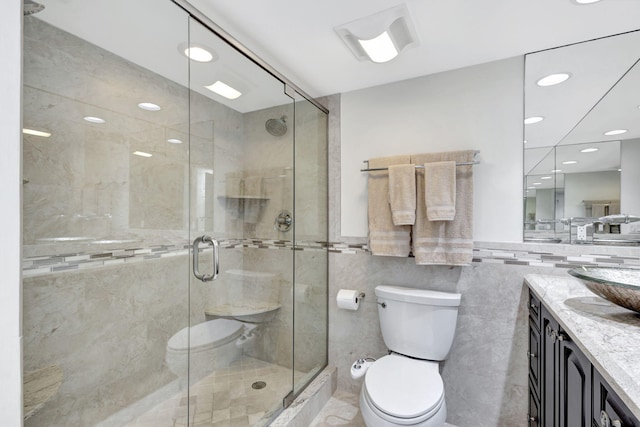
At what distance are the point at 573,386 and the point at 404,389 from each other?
66 cm

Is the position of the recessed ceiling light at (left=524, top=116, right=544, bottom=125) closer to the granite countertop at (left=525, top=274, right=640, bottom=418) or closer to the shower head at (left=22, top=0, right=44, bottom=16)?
the granite countertop at (left=525, top=274, right=640, bottom=418)

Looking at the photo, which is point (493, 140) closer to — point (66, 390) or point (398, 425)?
point (398, 425)

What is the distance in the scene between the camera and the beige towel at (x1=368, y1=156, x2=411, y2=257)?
191 centimetres

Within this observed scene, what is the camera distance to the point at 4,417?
0.64 metres

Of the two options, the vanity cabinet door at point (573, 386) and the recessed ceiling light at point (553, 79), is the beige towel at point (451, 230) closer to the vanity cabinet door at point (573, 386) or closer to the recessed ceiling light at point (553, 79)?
the recessed ceiling light at point (553, 79)

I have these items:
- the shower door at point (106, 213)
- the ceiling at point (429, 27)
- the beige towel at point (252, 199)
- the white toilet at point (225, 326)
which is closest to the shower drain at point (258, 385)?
the white toilet at point (225, 326)

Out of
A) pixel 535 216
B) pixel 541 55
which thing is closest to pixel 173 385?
pixel 535 216

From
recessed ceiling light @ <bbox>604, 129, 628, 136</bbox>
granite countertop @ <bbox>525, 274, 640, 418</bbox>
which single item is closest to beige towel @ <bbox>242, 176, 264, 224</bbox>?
granite countertop @ <bbox>525, 274, 640, 418</bbox>

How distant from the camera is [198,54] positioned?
1377 millimetres

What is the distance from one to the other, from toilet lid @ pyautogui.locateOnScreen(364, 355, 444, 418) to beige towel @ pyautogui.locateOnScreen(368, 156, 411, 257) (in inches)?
24.9

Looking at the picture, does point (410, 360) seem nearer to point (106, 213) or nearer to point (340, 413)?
point (340, 413)

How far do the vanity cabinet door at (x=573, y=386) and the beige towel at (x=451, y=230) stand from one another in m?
0.68

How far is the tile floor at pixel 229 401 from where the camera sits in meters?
1.40

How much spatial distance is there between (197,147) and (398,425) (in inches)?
60.8
